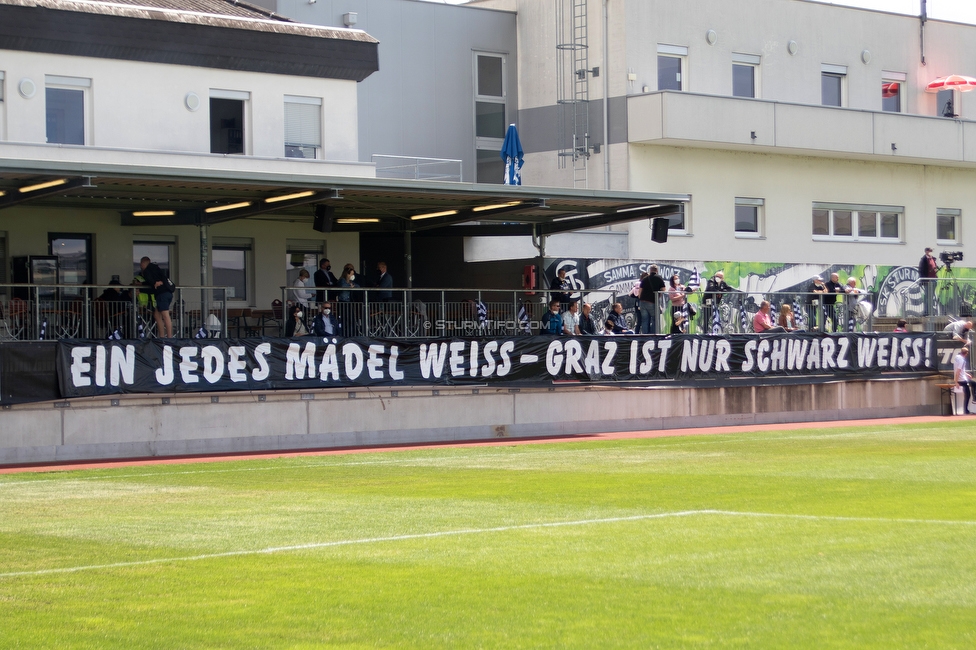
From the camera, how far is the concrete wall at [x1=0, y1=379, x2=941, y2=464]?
21.9 meters

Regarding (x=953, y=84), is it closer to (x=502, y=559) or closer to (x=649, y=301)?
(x=649, y=301)

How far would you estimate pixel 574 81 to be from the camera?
4025 cm

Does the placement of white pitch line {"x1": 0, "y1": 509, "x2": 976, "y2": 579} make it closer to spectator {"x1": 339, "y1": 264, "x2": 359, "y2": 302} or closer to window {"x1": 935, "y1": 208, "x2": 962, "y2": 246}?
spectator {"x1": 339, "y1": 264, "x2": 359, "y2": 302}

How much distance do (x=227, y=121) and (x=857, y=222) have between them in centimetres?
2205

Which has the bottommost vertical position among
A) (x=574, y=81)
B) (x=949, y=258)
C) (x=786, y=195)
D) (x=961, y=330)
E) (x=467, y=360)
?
(x=467, y=360)

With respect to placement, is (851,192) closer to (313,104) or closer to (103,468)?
(313,104)

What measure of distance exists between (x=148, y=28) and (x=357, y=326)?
32.9ft

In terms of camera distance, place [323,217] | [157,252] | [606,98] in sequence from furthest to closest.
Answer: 1. [606,98]
2. [157,252]
3. [323,217]

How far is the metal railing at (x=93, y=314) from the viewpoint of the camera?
72.9ft

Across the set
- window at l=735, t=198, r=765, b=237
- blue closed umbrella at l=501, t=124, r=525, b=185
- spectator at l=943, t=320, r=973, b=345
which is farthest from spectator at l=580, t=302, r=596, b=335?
window at l=735, t=198, r=765, b=237

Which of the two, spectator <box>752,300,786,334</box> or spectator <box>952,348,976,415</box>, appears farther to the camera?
spectator <box>952,348,976,415</box>

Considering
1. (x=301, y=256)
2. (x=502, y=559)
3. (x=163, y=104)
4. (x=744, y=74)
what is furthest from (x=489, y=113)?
(x=502, y=559)

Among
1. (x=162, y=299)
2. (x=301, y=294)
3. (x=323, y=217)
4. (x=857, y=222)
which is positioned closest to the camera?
(x=162, y=299)

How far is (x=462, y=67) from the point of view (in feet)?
134
